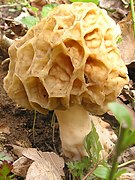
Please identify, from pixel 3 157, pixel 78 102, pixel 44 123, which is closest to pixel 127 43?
pixel 44 123

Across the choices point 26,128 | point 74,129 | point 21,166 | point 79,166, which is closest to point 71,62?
point 74,129

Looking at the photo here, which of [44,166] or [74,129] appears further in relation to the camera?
[74,129]

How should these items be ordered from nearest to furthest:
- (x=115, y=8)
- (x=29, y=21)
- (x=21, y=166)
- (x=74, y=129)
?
(x=21, y=166) < (x=74, y=129) < (x=29, y=21) < (x=115, y=8)

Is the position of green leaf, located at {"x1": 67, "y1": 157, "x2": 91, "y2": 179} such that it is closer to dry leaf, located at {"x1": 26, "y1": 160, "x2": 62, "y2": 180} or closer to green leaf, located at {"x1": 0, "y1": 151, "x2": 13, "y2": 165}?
dry leaf, located at {"x1": 26, "y1": 160, "x2": 62, "y2": 180}

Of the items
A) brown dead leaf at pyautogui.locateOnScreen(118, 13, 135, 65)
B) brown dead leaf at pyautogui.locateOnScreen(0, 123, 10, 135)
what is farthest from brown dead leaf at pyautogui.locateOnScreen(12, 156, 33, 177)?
brown dead leaf at pyautogui.locateOnScreen(118, 13, 135, 65)

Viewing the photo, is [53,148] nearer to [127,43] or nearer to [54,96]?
[54,96]

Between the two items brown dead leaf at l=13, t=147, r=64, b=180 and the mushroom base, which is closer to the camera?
brown dead leaf at l=13, t=147, r=64, b=180

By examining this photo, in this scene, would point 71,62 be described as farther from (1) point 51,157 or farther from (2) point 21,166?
(2) point 21,166
